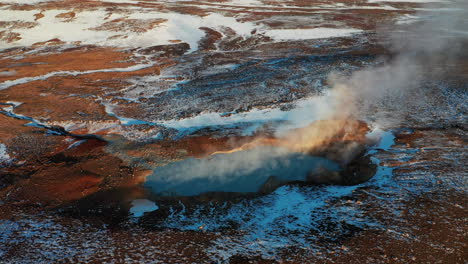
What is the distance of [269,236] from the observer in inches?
205

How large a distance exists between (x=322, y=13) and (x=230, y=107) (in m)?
24.0

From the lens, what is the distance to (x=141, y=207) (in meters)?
6.23

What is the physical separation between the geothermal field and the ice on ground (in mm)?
21

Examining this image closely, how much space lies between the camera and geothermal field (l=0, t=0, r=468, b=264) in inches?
199

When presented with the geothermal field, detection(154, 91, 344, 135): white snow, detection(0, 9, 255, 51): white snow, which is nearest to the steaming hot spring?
the geothermal field

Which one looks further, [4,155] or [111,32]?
[111,32]

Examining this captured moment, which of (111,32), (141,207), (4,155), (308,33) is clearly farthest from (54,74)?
(308,33)

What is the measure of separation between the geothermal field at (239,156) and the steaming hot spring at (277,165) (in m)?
0.04

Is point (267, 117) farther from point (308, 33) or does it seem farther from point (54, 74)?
point (308, 33)

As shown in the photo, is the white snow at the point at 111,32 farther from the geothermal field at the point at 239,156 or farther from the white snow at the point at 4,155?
the white snow at the point at 4,155

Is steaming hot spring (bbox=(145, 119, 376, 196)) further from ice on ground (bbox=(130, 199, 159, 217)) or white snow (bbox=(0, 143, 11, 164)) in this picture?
white snow (bbox=(0, 143, 11, 164))

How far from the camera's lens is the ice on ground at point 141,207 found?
607 cm

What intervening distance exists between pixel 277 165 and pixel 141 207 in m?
3.15

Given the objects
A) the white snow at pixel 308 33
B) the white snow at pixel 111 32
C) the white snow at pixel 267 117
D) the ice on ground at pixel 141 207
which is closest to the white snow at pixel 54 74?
the white snow at pixel 111 32
